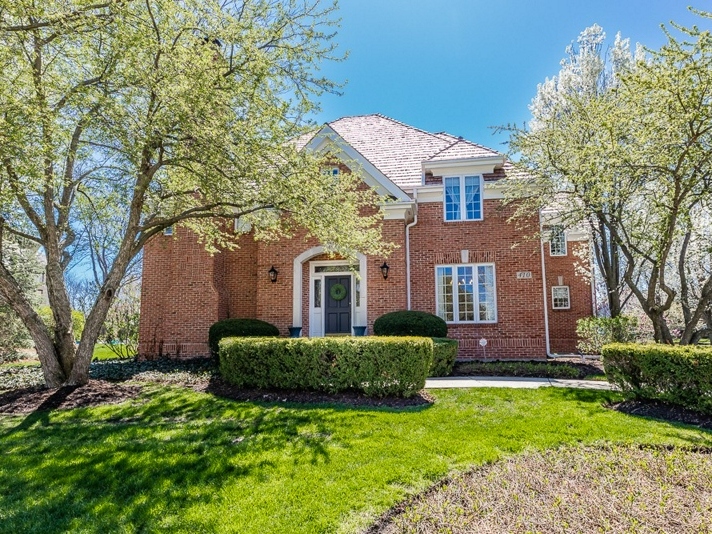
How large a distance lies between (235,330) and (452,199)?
7.75 meters

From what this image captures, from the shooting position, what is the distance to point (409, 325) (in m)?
11.3

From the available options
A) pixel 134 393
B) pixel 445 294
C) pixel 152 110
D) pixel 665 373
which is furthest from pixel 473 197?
pixel 134 393

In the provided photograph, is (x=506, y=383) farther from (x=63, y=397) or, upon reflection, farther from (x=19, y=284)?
(x=19, y=284)

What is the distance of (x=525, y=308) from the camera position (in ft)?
42.6

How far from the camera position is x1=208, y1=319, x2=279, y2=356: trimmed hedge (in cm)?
1168

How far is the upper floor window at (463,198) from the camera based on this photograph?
13602 millimetres

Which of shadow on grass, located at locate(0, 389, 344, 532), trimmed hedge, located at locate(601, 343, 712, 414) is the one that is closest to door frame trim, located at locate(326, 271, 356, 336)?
shadow on grass, located at locate(0, 389, 344, 532)

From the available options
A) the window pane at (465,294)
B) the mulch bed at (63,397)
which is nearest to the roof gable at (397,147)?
the window pane at (465,294)

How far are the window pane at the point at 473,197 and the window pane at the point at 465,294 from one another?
172 cm

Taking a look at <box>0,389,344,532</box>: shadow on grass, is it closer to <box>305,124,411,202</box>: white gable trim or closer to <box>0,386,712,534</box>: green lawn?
<box>0,386,712,534</box>: green lawn

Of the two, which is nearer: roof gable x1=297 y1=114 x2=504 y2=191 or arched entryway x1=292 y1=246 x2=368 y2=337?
arched entryway x1=292 y1=246 x2=368 y2=337

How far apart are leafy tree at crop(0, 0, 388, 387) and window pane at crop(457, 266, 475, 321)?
560 centimetres

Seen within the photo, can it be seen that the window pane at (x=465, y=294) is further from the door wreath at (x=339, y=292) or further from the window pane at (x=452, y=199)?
the door wreath at (x=339, y=292)

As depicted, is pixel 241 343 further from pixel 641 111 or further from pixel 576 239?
pixel 576 239
